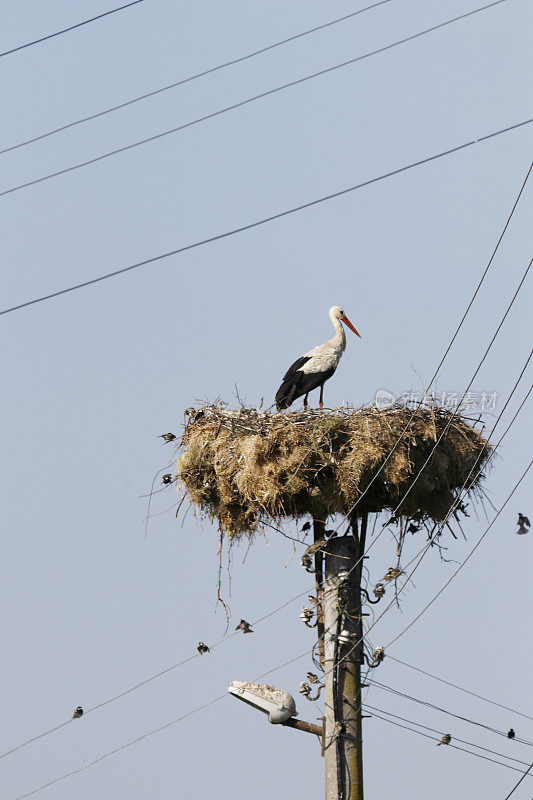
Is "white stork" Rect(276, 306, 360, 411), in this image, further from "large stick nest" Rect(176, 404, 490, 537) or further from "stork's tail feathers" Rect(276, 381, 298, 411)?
"large stick nest" Rect(176, 404, 490, 537)

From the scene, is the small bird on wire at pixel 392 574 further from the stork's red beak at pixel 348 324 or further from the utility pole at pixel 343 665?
the stork's red beak at pixel 348 324

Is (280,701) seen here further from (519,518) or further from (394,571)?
(519,518)

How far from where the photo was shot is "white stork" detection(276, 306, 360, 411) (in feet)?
37.1

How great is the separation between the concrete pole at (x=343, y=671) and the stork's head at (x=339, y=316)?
3.47 metres

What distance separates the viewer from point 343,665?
9.64m

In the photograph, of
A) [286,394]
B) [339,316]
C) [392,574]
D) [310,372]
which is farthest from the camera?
[339,316]

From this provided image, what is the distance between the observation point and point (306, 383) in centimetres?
1143

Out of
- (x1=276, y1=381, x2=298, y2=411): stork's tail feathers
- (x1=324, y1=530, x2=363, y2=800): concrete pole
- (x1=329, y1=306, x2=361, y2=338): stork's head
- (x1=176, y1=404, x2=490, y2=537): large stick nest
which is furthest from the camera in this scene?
(x1=329, y1=306, x2=361, y2=338): stork's head

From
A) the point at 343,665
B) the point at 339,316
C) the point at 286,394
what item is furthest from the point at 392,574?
the point at 339,316

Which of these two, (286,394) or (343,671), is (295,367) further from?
(343,671)

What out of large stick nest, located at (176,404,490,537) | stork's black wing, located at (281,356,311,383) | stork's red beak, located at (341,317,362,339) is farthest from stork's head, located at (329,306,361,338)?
large stick nest, located at (176,404,490,537)

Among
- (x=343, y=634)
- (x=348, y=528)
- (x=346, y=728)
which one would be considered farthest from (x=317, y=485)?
(x=346, y=728)

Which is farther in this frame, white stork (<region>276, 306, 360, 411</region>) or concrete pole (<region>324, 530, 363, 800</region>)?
white stork (<region>276, 306, 360, 411</region>)

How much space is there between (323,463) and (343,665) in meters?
1.61
